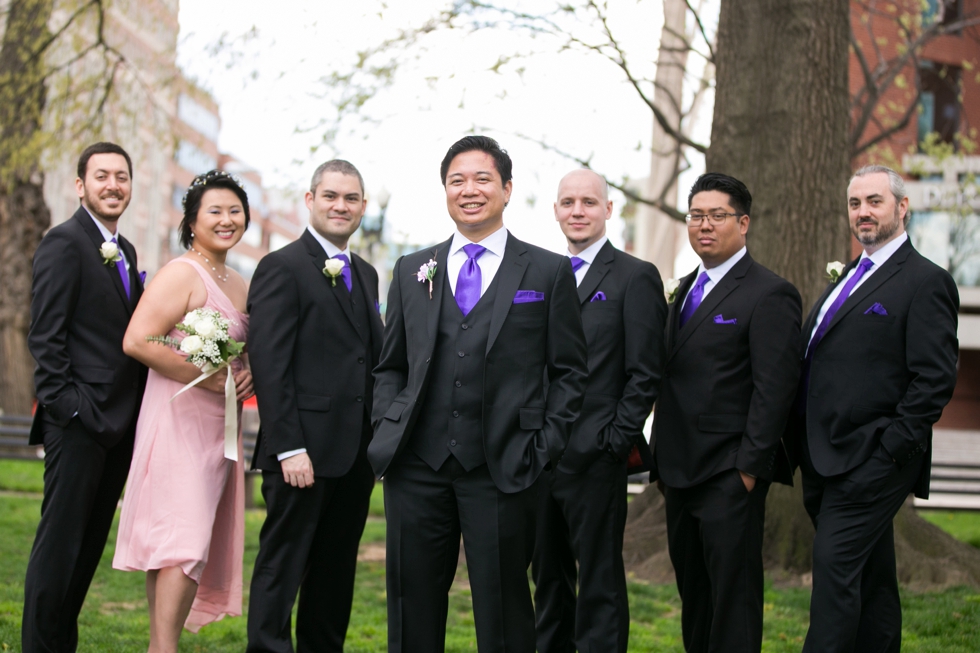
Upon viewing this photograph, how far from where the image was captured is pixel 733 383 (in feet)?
15.9

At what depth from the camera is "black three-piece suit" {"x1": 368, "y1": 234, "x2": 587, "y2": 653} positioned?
3898mm

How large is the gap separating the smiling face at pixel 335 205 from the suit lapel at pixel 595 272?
1.28 metres

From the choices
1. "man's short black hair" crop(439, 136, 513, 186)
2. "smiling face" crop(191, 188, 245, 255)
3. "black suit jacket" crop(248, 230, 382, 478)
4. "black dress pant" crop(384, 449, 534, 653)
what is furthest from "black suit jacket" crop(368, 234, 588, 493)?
"smiling face" crop(191, 188, 245, 255)

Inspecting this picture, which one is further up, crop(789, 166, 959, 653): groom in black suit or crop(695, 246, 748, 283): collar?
crop(695, 246, 748, 283): collar

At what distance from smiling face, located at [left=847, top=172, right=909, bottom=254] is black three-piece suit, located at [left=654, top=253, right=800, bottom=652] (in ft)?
1.56

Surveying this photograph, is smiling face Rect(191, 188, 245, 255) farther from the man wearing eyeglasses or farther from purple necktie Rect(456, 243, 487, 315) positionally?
the man wearing eyeglasses

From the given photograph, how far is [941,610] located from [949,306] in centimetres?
305

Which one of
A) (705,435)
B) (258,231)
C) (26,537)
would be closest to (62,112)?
(26,537)

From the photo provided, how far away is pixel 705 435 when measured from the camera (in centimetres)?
480

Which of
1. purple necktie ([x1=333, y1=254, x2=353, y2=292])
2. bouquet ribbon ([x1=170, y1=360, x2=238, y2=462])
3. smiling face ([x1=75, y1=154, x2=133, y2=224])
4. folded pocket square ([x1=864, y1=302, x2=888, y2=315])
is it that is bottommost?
bouquet ribbon ([x1=170, y1=360, x2=238, y2=462])

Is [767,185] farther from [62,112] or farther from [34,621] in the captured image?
[62,112]

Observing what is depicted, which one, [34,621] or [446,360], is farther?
[34,621]

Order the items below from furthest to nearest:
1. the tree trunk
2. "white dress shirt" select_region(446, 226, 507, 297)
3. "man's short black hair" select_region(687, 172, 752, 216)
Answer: the tree trunk
"man's short black hair" select_region(687, 172, 752, 216)
"white dress shirt" select_region(446, 226, 507, 297)

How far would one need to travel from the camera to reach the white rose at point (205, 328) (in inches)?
183
